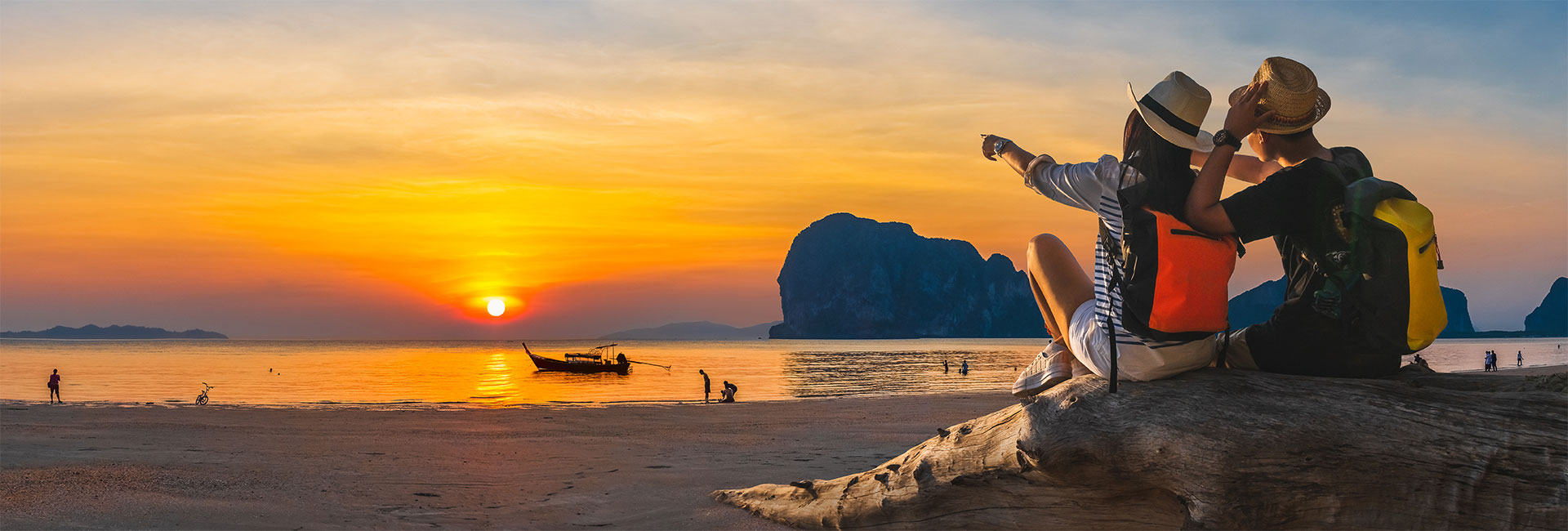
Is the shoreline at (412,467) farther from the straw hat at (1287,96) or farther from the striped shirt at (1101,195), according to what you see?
the straw hat at (1287,96)

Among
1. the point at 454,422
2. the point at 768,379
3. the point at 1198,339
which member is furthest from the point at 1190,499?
the point at 768,379

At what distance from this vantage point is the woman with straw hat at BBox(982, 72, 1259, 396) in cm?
343

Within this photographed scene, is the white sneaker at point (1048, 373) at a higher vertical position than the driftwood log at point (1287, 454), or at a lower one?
higher

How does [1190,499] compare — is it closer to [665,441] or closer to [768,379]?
[665,441]

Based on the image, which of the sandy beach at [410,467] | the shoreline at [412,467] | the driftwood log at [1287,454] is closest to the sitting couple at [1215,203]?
the driftwood log at [1287,454]

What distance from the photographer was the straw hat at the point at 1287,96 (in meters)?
3.43

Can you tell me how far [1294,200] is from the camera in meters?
3.38

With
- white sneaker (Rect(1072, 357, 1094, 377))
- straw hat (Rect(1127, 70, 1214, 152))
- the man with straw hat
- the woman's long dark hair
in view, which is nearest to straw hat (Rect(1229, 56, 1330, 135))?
the man with straw hat

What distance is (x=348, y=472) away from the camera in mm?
8664

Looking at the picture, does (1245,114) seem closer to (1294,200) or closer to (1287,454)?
(1294,200)

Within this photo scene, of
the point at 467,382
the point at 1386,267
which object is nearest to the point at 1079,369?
the point at 1386,267

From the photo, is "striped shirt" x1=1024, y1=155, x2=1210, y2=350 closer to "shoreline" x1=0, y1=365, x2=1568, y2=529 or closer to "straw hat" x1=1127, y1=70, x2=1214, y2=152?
"straw hat" x1=1127, y1=70, x2=1214, y2=152

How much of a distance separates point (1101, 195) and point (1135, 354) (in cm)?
71

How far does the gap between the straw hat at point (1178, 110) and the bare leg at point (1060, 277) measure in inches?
35.2
